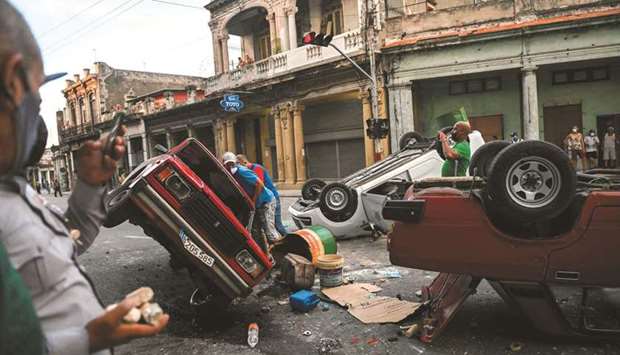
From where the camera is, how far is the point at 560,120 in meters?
15.1

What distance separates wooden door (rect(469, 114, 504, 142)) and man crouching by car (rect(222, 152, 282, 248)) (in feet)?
41.3

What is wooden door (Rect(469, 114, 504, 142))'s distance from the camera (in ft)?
52.1

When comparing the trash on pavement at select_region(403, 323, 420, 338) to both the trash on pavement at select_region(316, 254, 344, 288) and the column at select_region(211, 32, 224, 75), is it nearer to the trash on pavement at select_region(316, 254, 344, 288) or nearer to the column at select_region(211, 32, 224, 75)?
the trash on pavement at select_region(316, 254, 344, 288)

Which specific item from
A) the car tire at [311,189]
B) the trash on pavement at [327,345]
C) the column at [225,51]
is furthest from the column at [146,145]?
the trash on pavement at [327,345]

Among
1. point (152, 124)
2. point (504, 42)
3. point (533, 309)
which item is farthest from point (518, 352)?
point (152, 124)

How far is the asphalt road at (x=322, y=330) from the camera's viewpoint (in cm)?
326

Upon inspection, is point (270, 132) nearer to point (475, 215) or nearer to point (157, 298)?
point (157, 298)

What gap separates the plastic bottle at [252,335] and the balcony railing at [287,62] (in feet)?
47.9

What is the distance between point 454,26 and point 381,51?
9.09 ft

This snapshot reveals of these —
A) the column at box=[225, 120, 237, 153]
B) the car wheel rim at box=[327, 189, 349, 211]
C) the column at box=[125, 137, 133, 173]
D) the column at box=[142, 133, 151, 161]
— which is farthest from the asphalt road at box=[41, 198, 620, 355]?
the column at box=[125, 137, 133, 173]

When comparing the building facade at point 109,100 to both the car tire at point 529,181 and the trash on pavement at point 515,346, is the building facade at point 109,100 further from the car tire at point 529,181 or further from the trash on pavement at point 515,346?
the trash on pavement at point 515,346

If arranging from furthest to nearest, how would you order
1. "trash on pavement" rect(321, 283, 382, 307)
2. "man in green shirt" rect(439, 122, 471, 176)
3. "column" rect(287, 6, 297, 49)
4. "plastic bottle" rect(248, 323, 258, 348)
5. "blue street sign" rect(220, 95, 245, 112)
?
1. "column" rect(287, 6, 297, 49)
2. "blue street sign" rect(220, 95, 245, 112)
3. "man in green shirt" rect(439, 122, 471, 176)
4. "trash on pavement" rect(321, 283, 382, 307)
5. "plastic bottle" rect(248, 323, 258, 348)

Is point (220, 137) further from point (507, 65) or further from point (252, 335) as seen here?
point (252, 335)

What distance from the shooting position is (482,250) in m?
3.18
